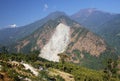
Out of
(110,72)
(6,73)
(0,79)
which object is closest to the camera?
(0,79)

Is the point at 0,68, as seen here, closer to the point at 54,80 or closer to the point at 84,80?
the point at 54,80

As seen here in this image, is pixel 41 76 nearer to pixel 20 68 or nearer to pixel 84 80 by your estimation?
pixel 20 68

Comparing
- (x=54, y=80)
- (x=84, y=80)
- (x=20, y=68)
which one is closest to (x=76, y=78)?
(x=84, y=80)

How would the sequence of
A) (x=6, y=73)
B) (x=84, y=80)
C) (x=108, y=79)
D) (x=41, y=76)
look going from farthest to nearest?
(x=108, y=79) → (x=84, y=80) → (x=41, y=76) → (x=6, y=73)

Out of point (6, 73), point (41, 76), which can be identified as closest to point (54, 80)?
point (41, 76)

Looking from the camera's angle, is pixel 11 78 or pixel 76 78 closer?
pixel 11 78

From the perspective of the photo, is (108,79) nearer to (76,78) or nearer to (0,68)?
(76,78)

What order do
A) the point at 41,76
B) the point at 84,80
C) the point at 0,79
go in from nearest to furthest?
the point at 0,79, the point at 41,76, the point at 84,80

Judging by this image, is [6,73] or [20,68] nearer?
[6,73]

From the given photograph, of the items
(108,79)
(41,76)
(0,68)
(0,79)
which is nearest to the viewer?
(0,79)
